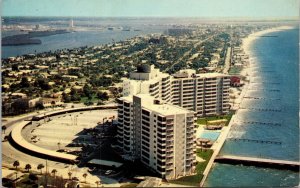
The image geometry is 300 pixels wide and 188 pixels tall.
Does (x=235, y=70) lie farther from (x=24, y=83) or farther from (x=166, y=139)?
(x=166, y=139)

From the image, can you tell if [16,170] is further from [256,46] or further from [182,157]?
[256,46]

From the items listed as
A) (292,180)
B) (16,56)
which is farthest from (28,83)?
(292,180)

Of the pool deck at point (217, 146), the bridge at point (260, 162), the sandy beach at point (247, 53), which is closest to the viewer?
the pool deck at point (217, 146)

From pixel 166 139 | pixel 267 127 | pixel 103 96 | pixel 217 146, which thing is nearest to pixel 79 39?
pixel 103 96

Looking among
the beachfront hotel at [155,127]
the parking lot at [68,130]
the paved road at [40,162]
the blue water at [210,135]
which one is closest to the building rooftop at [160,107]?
the beachfront hotel at [155,127]

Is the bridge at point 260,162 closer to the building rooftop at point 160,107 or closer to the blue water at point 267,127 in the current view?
the blue water at point 267,127

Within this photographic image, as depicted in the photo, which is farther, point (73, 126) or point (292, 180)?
point (73, 126)
